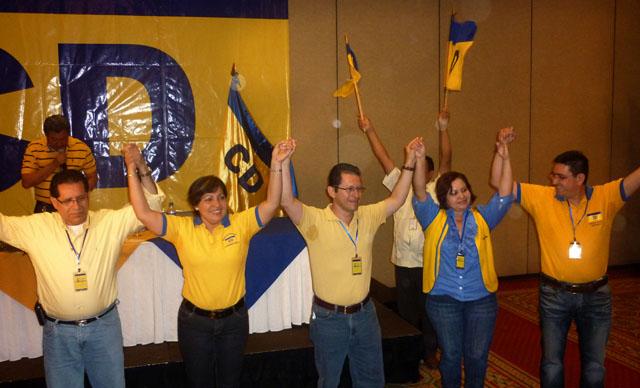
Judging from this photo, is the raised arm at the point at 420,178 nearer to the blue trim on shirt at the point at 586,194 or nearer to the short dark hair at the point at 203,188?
the blue trim on shirt at the point at 586,194

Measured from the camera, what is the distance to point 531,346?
4.66 m

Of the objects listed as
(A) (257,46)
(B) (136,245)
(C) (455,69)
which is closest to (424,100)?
(A) (257,46)

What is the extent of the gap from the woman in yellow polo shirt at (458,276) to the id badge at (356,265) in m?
0.40

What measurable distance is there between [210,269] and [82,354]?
0.76 metres

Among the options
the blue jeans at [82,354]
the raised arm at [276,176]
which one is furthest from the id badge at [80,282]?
the raised arm at [276,176]

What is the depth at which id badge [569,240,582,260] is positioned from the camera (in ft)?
10.1

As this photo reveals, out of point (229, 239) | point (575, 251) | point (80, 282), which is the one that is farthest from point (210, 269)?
point (575, 251)

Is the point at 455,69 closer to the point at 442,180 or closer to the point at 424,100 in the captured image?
the point at 442,180

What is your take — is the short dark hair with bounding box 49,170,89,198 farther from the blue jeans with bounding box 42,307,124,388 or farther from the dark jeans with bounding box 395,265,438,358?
the dark jeans with bounding box 395,265,438,358

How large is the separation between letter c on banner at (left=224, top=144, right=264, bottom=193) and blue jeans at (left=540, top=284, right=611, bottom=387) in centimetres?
331

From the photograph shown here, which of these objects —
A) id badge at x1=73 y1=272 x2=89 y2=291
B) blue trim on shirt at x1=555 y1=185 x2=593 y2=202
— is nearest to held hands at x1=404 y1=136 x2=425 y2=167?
blue trim on shirt at x1=555 y1=185 x2=593 y2=202

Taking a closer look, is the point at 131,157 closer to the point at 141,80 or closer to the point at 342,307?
the point at 342,307

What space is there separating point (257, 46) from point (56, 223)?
3.48 metres

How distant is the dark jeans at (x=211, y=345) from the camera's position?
2771mm
